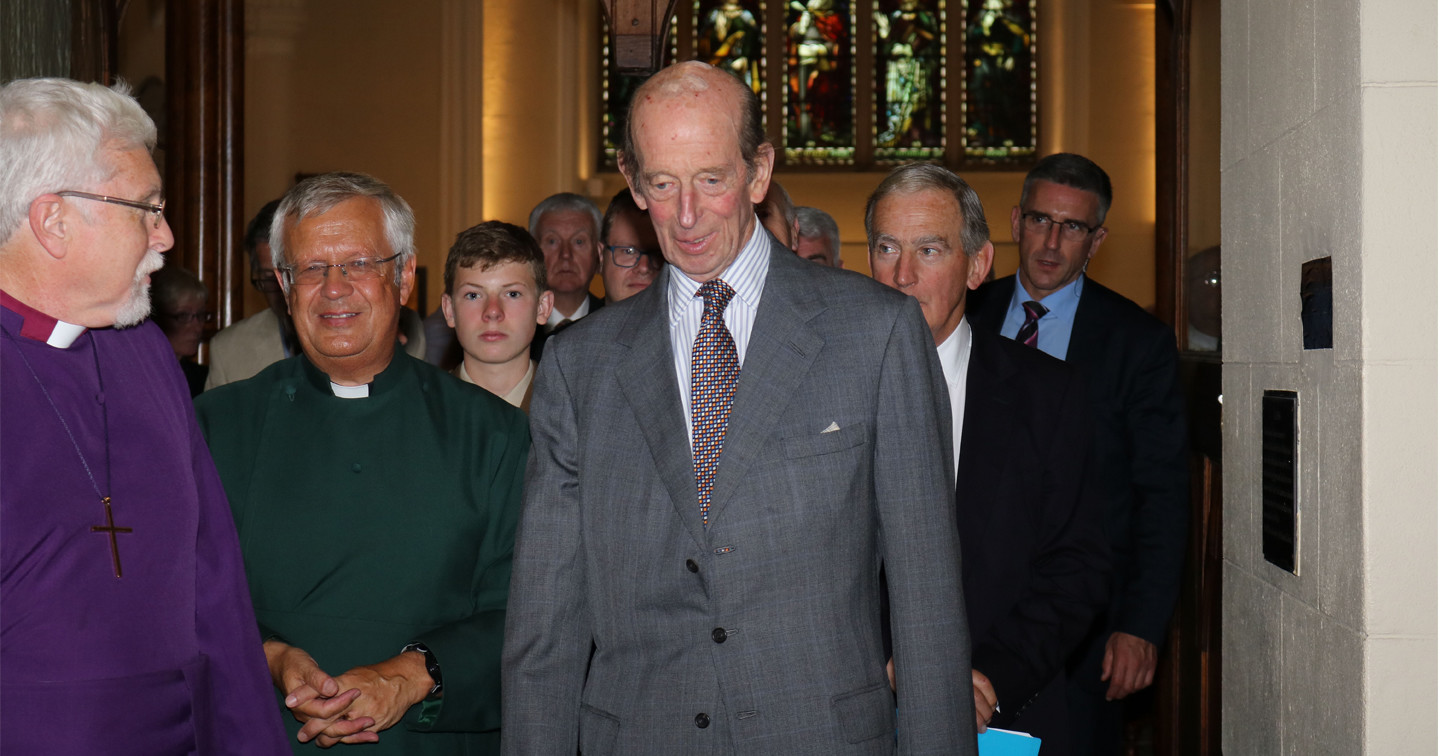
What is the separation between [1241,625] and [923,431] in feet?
4.02

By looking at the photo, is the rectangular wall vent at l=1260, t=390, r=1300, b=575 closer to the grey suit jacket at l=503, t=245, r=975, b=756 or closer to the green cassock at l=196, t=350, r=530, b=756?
the grey suit jacket at l=503, t=245, r=975, b=756

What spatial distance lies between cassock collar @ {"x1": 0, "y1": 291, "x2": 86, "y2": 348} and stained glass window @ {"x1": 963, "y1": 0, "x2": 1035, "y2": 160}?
11.5 m

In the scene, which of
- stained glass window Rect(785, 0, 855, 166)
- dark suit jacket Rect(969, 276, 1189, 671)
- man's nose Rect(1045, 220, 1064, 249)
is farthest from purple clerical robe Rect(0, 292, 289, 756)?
stained glass window Rect(785, 0, 855, 166)

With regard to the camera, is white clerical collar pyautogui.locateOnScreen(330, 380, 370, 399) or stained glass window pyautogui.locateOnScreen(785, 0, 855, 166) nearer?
white clerical collar pyautogui.locateOnScreen(330, 380, 370, 399)

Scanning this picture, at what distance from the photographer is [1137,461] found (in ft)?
11.4

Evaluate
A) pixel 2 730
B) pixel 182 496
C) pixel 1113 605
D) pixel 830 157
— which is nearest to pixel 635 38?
pixel 1113 605

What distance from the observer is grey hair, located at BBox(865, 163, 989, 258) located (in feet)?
9.53

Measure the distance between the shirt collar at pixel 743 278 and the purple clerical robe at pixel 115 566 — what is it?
85 centimetres

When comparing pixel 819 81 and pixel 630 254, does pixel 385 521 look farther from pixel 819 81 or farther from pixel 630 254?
pixel 819 81

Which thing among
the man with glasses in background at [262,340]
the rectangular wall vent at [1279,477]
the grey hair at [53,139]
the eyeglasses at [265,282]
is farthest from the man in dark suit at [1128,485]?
the eyeglasses at [265,282]

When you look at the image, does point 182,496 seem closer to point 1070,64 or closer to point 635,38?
point 635,38

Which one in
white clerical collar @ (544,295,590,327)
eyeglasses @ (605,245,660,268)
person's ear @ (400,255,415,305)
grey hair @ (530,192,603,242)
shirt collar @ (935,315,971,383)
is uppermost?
grey hair @ (530,192,603,242)

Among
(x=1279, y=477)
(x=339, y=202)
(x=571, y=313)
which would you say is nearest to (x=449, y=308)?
(x=339, y=202)

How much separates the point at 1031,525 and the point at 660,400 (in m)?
0.99
